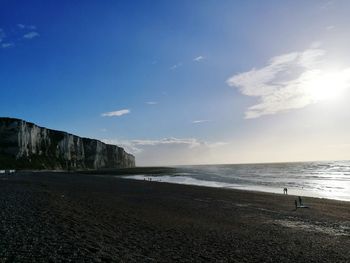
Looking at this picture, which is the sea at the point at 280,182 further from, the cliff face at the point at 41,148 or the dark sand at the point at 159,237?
the cliff face at the point at 41,148

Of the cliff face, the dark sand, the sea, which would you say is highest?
the cliff face

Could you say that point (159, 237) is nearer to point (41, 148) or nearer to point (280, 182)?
point (280, 182)

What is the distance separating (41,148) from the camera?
12656 cm

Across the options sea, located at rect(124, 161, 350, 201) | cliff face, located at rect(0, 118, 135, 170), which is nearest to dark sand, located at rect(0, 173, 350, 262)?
sea, located at rect(124, 161, 350, 201)

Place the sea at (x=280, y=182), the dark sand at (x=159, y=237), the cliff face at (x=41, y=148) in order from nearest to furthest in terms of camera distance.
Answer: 1. the dark sand at (x=159, y=237)
2. the sea at (x=280, y=182)
3. the cliff face at (x=41, y=148)

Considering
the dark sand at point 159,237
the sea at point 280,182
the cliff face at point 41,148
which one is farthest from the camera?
the cliff face at point 41,148

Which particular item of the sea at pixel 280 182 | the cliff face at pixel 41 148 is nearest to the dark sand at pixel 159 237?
the sea at pixel 280 182

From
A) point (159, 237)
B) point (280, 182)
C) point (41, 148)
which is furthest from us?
point (41, 148)

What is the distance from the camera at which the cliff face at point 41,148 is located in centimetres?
10569

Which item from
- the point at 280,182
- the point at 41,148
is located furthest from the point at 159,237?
the point at 41,148

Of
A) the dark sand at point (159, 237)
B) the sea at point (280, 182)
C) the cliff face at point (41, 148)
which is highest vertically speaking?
the cliff face at point (41, 148)

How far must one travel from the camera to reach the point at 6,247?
10203mm

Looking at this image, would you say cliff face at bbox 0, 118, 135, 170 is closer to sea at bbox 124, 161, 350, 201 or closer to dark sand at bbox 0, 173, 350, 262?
sea at bbox 124, 161, 350, 201

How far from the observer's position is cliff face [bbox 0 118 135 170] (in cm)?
10569
